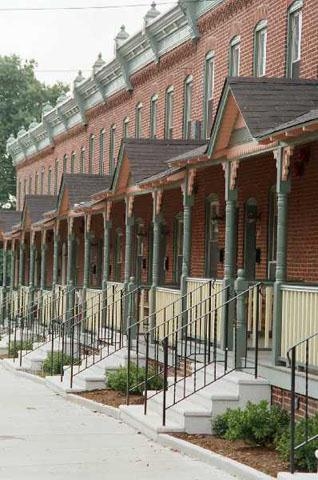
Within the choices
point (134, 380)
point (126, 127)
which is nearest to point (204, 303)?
point (134, 380)

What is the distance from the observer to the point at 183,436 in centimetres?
1415

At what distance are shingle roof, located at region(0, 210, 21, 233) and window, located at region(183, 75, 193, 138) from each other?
820 inches

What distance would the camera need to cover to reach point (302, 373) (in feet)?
43.3

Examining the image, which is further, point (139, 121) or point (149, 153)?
point (139, 121)

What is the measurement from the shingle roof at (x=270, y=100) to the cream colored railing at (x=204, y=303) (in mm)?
2719

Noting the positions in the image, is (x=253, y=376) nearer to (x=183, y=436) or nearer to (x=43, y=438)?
(x=183, y=436)

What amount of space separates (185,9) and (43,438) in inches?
521

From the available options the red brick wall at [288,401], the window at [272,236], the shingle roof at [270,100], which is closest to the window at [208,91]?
the window at [272,236]

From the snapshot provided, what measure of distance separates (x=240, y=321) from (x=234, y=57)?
8.92 metres

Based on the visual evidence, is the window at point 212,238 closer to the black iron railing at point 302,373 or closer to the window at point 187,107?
the window at point 187,107

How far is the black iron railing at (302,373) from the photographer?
432 inches

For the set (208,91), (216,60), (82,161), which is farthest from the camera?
(82,161)

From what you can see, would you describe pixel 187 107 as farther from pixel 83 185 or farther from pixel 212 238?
pixel 83 185

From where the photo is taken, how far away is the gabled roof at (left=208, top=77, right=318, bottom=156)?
1494 centimetres
